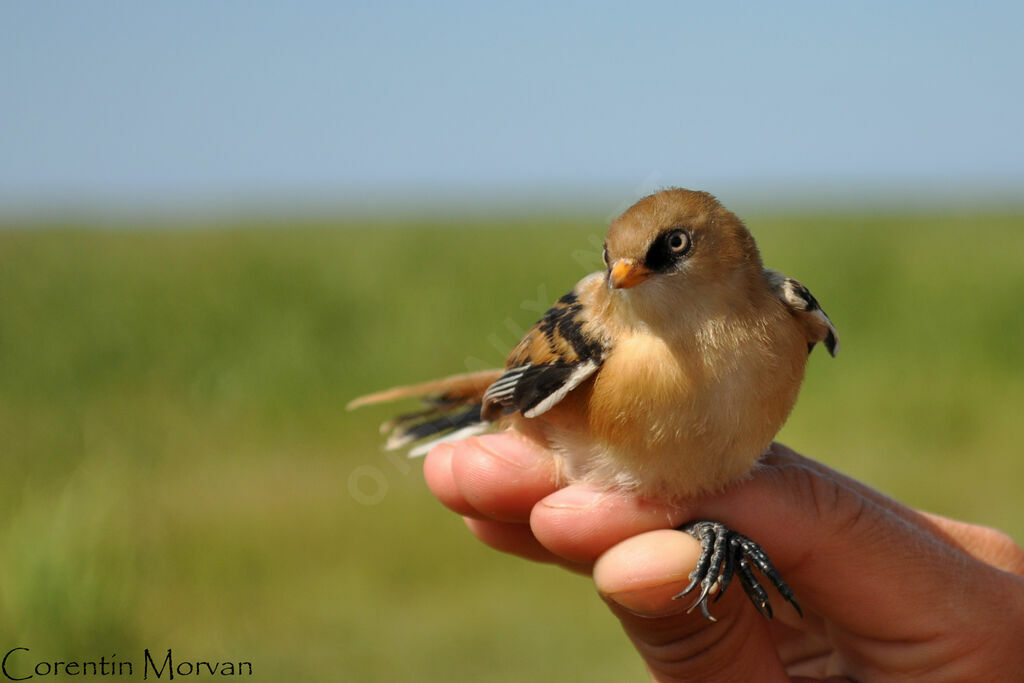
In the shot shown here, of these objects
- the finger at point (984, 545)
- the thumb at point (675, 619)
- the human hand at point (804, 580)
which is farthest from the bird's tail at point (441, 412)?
the finger at point (984, 545)

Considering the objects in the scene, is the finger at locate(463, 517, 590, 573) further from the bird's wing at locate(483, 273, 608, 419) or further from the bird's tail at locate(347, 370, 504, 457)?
the bird's wing at locate(483, 273, 608, 419)

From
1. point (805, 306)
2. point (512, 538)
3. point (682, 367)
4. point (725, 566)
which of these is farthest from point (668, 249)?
point (512, 538)

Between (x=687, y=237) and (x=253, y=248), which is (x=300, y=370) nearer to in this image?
(x=253, y=248)

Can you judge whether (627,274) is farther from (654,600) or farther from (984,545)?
(984,545)

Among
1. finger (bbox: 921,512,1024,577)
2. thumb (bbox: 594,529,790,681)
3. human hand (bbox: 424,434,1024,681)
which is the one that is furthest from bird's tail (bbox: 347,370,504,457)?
finger (bbox: 921,512,1024,577)

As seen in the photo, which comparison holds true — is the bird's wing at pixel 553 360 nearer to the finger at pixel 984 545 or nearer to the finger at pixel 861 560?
the finger at pixel 861 560

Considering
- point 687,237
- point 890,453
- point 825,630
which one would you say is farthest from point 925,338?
point 687,237
